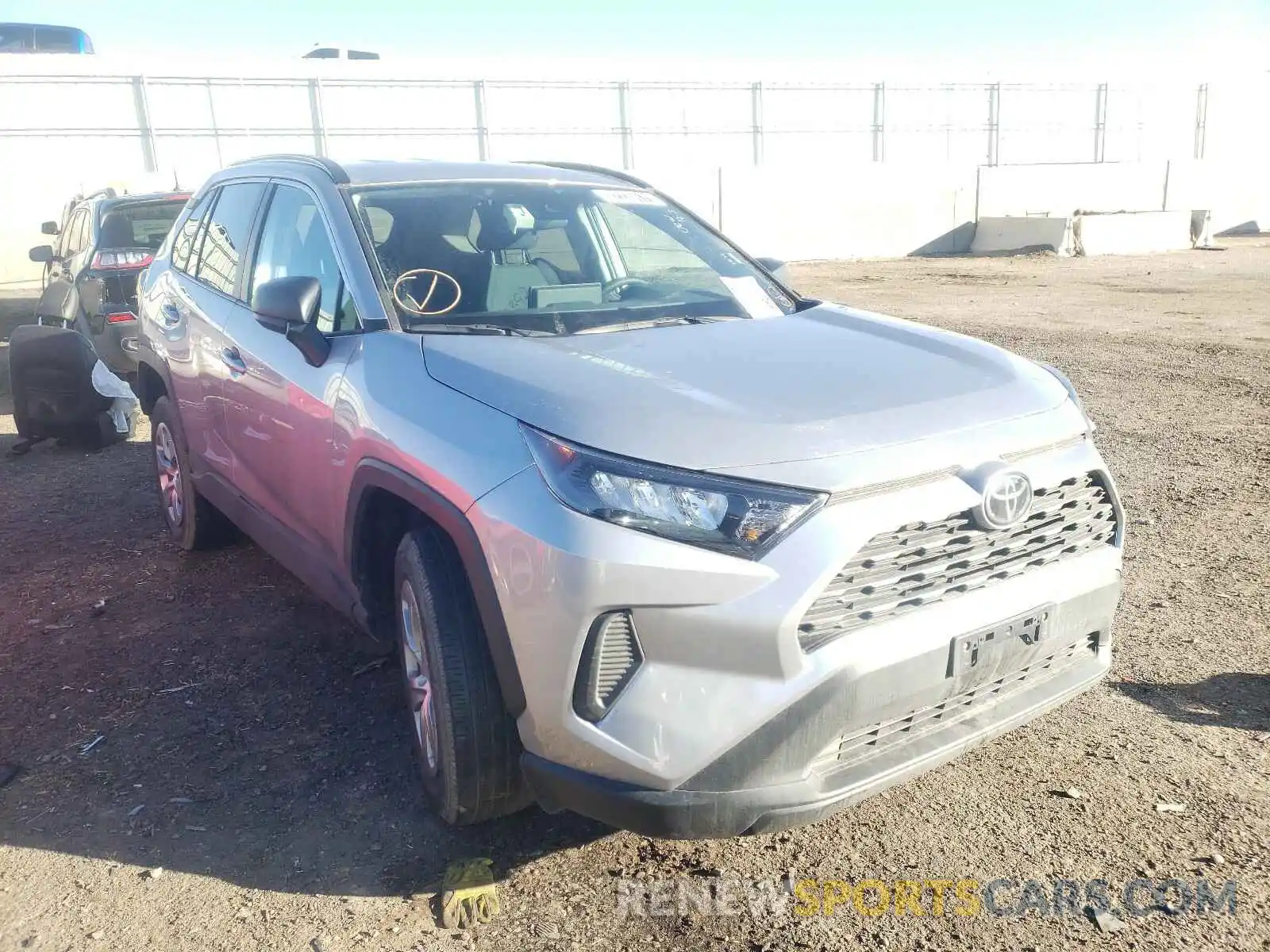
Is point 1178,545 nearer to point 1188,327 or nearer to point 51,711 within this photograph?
point 51,711

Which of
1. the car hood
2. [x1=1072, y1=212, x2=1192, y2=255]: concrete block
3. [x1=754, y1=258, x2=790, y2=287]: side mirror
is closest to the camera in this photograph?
the car hood

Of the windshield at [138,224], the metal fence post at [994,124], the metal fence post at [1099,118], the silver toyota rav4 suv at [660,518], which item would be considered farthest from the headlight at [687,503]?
the metal fence post at [1099,118]

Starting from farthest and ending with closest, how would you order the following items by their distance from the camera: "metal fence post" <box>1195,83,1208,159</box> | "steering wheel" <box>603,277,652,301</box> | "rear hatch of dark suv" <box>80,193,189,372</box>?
1. "metal fence post" <box>1195,83,1208,159</box>
2. "rear hatch of dark suv" <box>80,193,189,372</box>
3. "steering wheel" <box>603,277,652,301</box>

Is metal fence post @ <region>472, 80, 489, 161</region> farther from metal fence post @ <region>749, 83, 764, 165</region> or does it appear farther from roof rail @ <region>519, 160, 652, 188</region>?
roof rail @ <region>519, 160, 652, 188</region>

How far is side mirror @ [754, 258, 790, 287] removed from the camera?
4.19 metres

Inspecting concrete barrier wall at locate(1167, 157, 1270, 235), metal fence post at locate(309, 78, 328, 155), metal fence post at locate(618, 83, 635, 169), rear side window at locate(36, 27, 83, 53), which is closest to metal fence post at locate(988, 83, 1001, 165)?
concrete barrier wall at locate(1167, 157, 1270, 235)

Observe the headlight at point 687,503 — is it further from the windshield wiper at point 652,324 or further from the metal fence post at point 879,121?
the metal fence post at point 879,121

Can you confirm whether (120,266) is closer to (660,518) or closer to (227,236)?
(227,236)

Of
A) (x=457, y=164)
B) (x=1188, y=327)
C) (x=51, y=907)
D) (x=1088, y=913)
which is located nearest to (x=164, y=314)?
(x=457, y=164)

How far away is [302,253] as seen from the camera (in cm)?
378

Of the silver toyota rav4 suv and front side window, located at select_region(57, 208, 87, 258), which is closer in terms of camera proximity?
the silver toyota rav4 suv

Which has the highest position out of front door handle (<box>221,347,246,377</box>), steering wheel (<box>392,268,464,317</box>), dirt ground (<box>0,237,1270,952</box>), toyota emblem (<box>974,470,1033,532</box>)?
steering wheel (<box>392,268,464,317</box>)

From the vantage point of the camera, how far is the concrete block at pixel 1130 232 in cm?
2403

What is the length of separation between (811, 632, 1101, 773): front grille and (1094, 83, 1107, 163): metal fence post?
3458 cm
